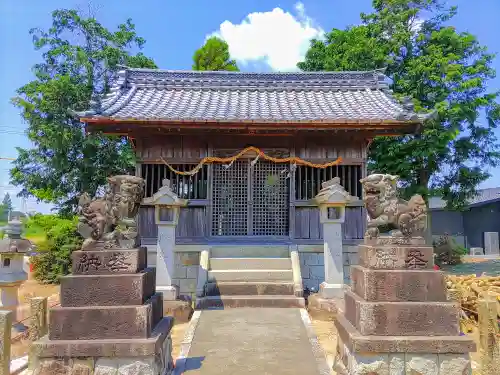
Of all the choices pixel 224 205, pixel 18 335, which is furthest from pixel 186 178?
pixel 18 335

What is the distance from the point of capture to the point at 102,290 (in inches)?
186

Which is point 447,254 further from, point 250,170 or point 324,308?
point 324,308

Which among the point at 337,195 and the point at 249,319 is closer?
the point at 249,319

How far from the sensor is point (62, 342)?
4.50 meters

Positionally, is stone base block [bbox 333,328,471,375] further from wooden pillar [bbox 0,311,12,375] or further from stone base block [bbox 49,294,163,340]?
wooden pillar [bbox 0,311,12,375]

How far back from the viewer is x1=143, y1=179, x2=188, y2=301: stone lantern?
910 centimetres

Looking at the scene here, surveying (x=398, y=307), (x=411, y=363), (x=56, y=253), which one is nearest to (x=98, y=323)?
(x=398, y=307)

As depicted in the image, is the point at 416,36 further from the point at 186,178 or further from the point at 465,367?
the point at 465,367

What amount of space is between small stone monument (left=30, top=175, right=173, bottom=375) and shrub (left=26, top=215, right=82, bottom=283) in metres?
10.7

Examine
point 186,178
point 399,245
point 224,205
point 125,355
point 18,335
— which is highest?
point 186,178

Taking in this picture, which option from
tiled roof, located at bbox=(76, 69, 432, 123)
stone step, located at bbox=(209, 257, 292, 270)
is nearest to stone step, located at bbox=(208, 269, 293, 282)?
stone step, located at bbox=(209, 257, 292, 270)

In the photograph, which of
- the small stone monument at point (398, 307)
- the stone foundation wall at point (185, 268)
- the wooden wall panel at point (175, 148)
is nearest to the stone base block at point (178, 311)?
the stone foundation wall at point (185, 268)

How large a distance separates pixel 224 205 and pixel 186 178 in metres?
1.51

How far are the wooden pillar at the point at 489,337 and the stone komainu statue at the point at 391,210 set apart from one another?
149 cm
